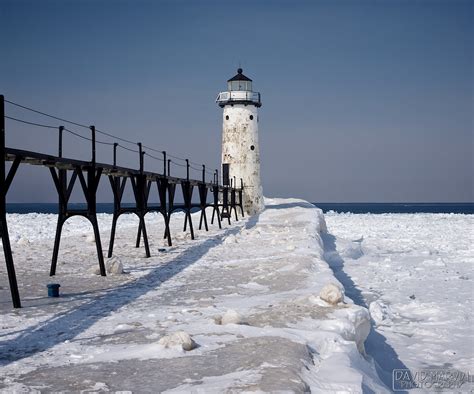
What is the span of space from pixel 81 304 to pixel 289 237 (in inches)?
378

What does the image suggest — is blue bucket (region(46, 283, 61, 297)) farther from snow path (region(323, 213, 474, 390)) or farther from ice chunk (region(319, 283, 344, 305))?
snow path (region(323, 213, 474, 390))

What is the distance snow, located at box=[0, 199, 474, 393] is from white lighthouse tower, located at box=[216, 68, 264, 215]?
17.9 metres

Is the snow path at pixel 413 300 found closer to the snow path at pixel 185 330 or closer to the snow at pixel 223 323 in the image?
the snow at pixel 223 323

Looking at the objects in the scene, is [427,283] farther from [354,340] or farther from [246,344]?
[246,344]

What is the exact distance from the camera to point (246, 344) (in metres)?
5.13

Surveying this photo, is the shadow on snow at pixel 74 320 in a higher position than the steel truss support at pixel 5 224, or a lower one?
lower

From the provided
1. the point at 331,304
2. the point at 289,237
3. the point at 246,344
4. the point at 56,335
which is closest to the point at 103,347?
the point at 56,335

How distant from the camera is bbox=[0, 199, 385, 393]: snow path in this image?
13.9 ft

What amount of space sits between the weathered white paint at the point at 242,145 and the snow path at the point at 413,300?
11.5 metres

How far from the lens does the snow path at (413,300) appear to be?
24.7 ft

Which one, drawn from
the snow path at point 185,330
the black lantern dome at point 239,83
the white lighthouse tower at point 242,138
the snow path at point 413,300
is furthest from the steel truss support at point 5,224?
the black lantern dome at point 239,83

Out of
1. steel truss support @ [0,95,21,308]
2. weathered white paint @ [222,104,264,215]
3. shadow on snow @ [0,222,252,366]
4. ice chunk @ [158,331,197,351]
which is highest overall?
weathered white paint @ [222,104,264,215]

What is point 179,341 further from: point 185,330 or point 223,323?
point 223,323

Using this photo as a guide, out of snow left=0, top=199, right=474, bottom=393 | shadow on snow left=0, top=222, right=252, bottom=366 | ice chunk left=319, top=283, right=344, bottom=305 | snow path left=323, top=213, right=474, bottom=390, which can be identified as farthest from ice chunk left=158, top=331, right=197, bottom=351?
snow path left=323, top=213, right=474, bottom=390
